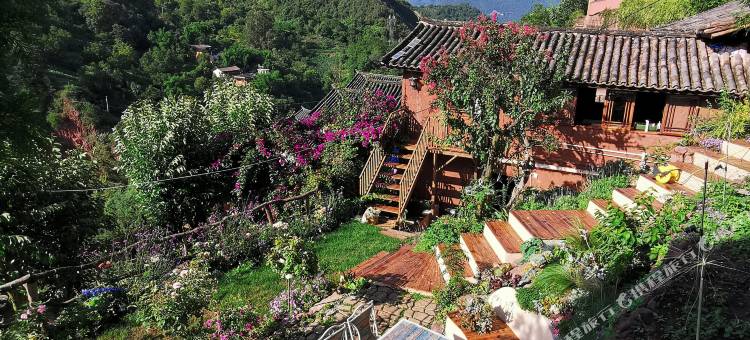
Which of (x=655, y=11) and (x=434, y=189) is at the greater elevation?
(x=655, y=11)

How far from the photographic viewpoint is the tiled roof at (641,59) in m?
10.1

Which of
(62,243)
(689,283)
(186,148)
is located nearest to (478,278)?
(689,283)

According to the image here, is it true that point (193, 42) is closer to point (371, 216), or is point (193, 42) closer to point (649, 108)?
point (371, 216)

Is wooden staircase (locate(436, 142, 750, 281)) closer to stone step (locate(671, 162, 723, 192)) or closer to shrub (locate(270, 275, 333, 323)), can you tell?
stone step (locate(671, 162, 723, 192))

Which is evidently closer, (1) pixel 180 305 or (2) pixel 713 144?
(1) pixel 180 305

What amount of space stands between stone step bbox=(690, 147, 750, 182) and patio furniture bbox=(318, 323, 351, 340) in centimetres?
586

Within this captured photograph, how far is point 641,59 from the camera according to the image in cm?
1108

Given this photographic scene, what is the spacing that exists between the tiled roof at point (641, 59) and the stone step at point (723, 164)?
2222mm

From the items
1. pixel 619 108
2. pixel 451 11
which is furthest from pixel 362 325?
pixel 451 11

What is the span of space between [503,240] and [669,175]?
117 inches

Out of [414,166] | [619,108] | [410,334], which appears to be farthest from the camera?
[414,166]

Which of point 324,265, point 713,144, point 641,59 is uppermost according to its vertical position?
point 641,59

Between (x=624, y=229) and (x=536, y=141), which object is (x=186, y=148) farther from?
(x=624, y=229)

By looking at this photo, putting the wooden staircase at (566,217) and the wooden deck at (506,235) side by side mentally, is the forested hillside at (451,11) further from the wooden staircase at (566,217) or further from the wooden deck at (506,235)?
the wooden deck at (506,235)
